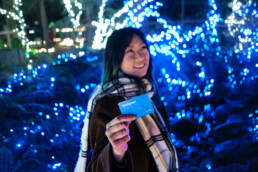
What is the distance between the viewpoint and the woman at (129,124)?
1118 mm

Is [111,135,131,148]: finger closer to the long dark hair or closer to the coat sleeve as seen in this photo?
the coat sleeve

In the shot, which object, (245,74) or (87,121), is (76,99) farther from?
(245,74)

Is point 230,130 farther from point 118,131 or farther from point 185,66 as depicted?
point 118,131

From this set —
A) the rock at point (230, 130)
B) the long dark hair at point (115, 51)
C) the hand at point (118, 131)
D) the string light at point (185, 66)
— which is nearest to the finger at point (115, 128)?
the hand at point (118, 131)

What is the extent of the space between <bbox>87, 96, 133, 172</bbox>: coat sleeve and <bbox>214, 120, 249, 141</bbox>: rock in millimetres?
2695

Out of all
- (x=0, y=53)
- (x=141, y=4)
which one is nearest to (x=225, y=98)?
(x=141, y=4)

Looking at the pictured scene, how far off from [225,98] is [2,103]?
14.1 feet

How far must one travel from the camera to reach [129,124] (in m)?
1.21

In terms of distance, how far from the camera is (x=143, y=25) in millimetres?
4500

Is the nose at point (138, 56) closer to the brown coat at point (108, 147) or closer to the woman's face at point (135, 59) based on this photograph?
the woman's face at point (135, 59)

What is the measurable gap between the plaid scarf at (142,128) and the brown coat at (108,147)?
0.13 ft

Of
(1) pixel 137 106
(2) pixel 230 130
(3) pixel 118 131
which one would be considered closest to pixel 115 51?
(1) pixel 137 106

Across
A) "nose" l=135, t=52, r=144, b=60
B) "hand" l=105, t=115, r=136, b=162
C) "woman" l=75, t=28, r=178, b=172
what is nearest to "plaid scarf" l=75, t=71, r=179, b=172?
"woman" l=75, t=28, r=178, b=172

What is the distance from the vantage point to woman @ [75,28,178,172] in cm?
112
